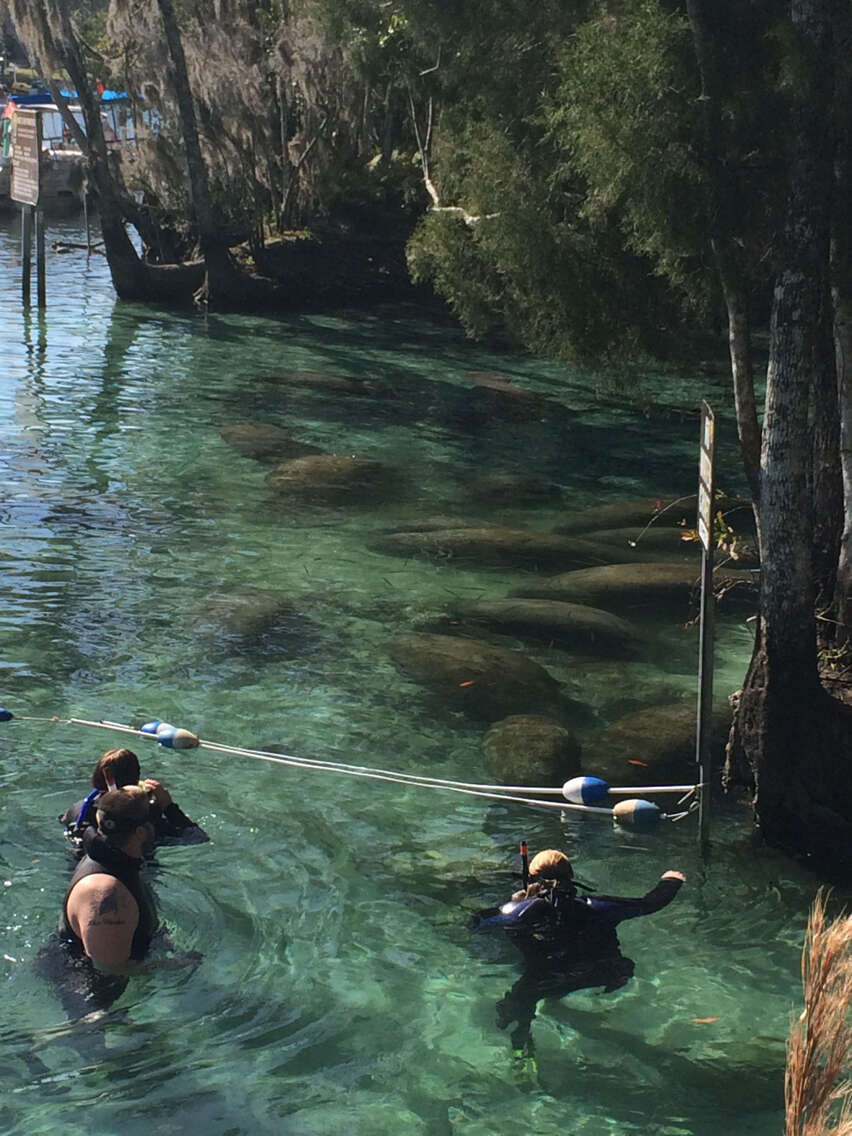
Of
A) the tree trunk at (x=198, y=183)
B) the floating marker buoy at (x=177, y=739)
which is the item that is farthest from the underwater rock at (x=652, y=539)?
the tree trunk at (x=198, y=183)

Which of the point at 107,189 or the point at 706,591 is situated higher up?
the point at 107,189

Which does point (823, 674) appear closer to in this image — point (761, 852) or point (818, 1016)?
point (761, 852)

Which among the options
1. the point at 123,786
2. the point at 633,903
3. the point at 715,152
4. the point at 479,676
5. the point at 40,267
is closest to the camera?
the point at 633,903

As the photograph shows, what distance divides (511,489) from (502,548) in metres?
3.73

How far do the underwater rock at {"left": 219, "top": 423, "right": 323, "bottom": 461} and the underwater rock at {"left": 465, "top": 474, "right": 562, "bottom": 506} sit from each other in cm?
283

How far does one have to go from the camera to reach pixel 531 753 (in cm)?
1047

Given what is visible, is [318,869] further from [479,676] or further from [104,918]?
[479,676]

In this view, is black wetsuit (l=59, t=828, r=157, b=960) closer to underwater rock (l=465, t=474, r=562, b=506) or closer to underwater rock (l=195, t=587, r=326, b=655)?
underwater rock (l=195, t=587, r=326, b=655)

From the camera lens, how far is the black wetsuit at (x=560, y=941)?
23.2 feet

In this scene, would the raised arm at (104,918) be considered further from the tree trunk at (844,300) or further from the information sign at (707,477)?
the tree trunk at (844,300)

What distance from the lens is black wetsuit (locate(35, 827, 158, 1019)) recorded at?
22.6 ft

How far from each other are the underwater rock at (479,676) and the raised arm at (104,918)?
5.04m

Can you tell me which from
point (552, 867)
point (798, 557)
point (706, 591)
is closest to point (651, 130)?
point (798, 557)

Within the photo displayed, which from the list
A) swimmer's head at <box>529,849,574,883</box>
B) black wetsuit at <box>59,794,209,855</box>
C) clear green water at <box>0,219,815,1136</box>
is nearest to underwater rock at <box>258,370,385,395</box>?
clear green water at <box>0,219,815,1136</box>
